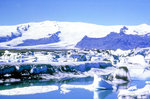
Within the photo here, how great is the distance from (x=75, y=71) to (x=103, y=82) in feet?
38.0

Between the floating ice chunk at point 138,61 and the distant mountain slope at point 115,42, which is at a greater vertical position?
the distant mountain slope at point 115,42

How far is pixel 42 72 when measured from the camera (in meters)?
31.6

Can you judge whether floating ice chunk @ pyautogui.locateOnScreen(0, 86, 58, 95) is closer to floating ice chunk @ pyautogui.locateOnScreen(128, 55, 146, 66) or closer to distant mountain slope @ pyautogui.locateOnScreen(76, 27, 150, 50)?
floating ice chunk @ pyautogui.locateOnScreen(128, 55, 146, 66)

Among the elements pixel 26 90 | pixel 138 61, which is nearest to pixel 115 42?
pixel 138 61

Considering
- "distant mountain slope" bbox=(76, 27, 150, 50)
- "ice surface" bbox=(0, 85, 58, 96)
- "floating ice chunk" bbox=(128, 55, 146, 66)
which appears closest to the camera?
"ice surface" bbox=(0, 85, 58, 96)

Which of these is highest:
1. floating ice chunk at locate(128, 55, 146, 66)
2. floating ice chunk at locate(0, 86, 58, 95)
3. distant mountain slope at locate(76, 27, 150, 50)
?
distant mountain slope at locate(76, 27, 150, 50)

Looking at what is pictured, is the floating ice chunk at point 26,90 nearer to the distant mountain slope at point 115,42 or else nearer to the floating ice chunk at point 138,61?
the floating ice chunk at point 138,61

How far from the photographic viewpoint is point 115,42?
17625 cm

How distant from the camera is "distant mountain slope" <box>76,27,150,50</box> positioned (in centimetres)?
17425

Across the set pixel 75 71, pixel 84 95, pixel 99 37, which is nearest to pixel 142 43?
pixel 99 37

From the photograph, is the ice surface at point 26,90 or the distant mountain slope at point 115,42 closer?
the ice surface at point 26,90

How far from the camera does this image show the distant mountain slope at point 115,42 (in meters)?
174

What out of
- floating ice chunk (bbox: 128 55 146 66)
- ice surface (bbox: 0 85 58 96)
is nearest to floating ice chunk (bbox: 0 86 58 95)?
ice surface (bbox: 0 85 58 96)

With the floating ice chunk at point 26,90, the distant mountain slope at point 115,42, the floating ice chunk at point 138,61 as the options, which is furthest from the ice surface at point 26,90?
the distant mountain slope at point 115,42
